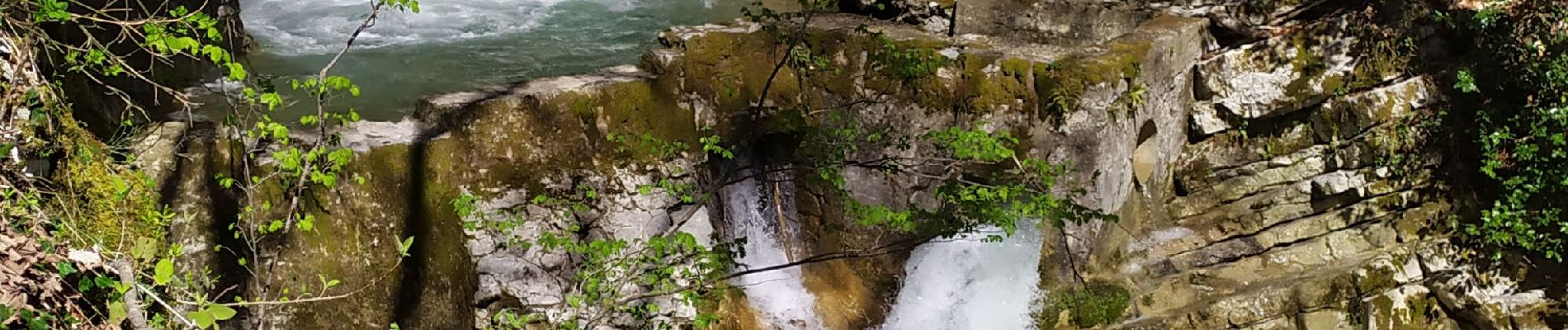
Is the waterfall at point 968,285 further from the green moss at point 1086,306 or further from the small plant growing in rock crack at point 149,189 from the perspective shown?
the small plant growing in rock crack at point 149,189

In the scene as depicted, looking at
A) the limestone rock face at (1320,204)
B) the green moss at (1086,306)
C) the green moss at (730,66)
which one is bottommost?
the green moss at (1086,306)

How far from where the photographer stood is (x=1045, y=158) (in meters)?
5.94

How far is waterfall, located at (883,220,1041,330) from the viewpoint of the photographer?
20.7 feet

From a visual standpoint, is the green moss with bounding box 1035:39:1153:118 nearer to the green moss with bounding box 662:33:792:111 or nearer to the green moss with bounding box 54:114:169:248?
the green moss with bounding box 662:33:792:111

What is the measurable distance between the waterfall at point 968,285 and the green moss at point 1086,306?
0.11m

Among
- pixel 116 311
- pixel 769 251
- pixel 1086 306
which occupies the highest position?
pixel 116 311

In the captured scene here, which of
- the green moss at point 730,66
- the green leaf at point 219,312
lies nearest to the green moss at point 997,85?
the green moss at point 730,66

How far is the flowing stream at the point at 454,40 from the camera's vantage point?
6.86 m

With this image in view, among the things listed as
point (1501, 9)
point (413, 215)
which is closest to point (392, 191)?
point (413, 215)

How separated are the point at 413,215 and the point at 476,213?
1.11 ft

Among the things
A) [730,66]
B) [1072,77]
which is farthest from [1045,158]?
[730,66]

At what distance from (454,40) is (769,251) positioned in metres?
3.28

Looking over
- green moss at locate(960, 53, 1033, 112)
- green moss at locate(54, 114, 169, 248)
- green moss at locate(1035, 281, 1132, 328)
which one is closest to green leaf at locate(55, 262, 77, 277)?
green moss at locate(54, 114, 169, 248)

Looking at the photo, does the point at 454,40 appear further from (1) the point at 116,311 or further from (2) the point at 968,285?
(1) the point at 116,311
